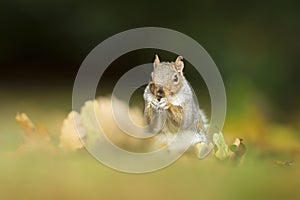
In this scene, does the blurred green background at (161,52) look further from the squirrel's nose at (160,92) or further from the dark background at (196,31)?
the squirrel's nose at (160,92)

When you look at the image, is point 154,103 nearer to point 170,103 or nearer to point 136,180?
point 170,103

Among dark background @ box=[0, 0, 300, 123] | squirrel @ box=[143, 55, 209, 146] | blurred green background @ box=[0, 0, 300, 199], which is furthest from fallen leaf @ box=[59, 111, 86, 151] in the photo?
dark background @ box=[0, 0, 300, 123]

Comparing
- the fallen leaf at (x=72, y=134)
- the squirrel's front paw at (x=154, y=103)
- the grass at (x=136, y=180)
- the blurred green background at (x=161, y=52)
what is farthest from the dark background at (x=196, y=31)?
the grass at (x=136, y=180)

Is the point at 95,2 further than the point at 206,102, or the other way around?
the point at 95,2

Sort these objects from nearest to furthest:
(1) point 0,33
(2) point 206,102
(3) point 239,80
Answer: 1. (2) point 206,102
2. (3) point 239,80
3. (1) point 0,33

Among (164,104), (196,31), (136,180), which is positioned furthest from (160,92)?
(196,31)

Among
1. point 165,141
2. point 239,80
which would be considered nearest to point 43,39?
point 239,80

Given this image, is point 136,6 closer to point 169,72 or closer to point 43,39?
point 43,39

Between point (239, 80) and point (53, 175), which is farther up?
point (239, 80)

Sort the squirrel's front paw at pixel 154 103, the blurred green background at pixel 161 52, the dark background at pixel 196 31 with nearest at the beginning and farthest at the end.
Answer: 1. the squirrel's front paw at pixel 154 103
2. the blurred green background at pixel 161 52
3. the dark background at pixel 196 31
